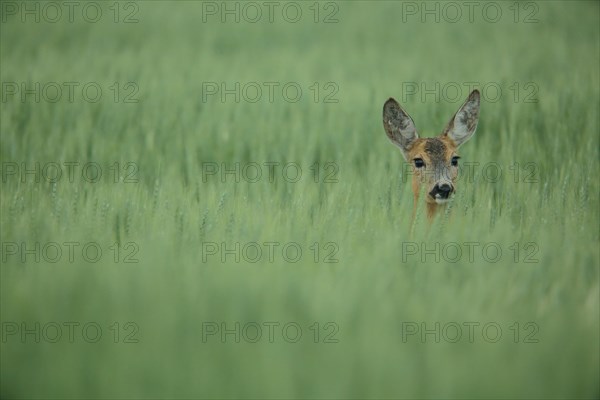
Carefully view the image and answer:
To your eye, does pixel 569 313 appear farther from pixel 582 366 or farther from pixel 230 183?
pixel 230 183

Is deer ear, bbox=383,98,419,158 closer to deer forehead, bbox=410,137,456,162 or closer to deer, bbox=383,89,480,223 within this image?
deer, bbox=383,89,480,223

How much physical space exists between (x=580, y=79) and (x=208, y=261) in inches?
287

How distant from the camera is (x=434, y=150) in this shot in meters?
5.06

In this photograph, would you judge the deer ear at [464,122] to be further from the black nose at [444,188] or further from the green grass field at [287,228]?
the black nose at [444,188]

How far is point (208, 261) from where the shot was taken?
3.48 metres

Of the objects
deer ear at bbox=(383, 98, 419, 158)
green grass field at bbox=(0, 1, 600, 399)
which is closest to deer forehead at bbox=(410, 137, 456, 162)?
deer ear at bbox=(383, 98, 419, 158)

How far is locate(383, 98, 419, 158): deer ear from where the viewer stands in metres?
5.27

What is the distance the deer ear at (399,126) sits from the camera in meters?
5.27

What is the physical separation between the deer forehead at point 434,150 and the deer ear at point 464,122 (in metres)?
0.22

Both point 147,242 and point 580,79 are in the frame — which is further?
point 580,79

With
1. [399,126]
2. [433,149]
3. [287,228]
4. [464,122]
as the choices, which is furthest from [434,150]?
[287,228]

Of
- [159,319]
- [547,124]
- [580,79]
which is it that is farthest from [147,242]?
[580,79]

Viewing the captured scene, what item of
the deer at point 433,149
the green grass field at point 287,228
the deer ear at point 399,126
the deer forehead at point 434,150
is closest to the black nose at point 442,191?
the deer at point 433,149

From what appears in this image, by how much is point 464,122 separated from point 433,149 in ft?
1.81
